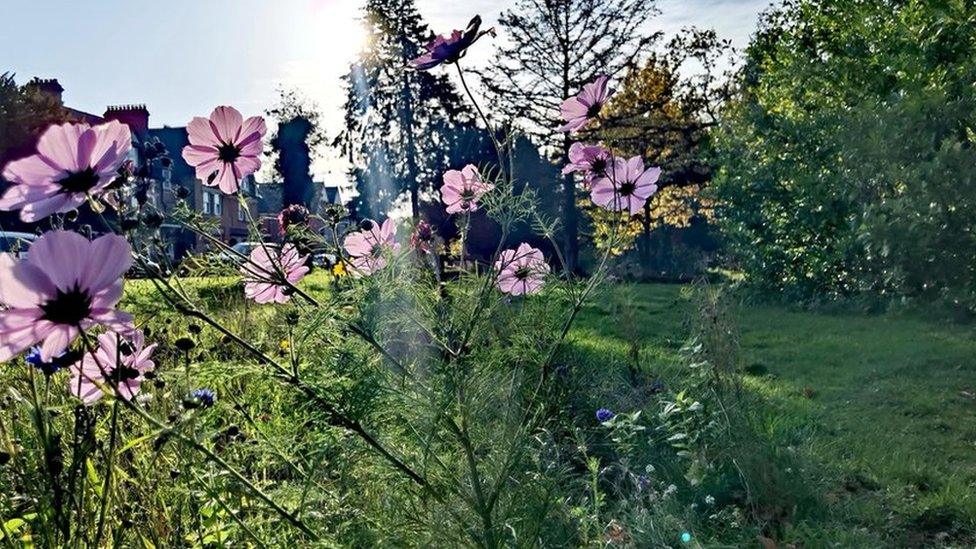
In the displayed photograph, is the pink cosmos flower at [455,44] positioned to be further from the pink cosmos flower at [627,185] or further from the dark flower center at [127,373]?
the dark flower center at [127,373]

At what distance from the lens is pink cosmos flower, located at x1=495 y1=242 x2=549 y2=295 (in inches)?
64.5

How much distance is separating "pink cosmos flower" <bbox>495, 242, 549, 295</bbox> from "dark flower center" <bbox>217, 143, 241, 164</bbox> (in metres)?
0.59

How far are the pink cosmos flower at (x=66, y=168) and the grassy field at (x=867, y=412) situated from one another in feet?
7.01

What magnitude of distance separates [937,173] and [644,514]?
4670 millimetres

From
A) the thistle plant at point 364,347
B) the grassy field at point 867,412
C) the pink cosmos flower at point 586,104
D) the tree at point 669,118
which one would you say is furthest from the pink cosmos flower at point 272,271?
the tree at point 669,118

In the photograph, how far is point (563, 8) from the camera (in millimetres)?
18609

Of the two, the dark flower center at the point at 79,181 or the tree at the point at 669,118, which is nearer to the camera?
the dark flower center at the point at 79,181

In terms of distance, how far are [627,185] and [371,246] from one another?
25.1 inches

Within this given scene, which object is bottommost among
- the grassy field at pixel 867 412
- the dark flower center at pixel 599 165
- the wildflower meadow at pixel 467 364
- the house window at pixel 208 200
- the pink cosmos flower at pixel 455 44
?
the grassy field at pixel 867 412

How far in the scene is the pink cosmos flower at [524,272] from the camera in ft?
5.37

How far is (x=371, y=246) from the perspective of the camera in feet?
5.41

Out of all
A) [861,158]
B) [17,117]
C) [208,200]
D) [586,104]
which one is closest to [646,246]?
[861,158]

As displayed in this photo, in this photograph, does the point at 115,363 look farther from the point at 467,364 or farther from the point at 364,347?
the point at 467,364

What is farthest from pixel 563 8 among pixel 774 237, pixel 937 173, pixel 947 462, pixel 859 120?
pixel 947 462
